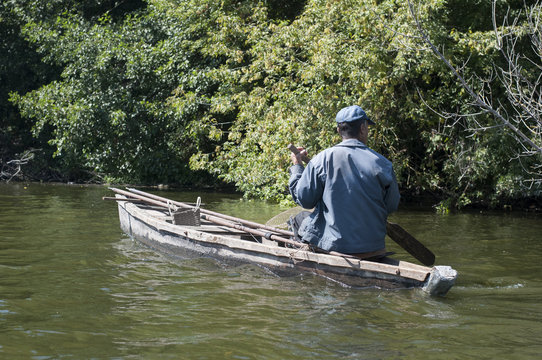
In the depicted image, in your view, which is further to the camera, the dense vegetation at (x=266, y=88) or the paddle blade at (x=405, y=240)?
the dense vegetation at (x=266, y=88)

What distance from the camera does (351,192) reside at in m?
5.77

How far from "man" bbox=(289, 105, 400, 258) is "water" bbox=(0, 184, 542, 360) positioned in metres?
0.58

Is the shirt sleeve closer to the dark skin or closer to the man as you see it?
the man

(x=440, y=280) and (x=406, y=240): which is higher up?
(x=406, y=240)

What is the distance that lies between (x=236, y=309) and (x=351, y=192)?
4.81 feet

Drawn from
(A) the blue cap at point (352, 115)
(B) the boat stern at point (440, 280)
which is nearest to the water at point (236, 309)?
(B) the boat stern at point (440, 280)

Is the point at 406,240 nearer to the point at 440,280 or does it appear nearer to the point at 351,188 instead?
the point at 440,280

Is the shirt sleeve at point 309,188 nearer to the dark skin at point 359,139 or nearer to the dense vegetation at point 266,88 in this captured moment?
the dark skin at point 359,139

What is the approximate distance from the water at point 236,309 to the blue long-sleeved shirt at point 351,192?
561 millimetres

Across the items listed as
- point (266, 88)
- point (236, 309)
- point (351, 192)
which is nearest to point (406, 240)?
point (351, 192)

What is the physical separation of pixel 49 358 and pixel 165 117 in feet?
50.8

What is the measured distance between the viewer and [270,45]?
581 inches

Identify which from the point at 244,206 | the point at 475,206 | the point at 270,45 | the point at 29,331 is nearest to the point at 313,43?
the point at 270,45

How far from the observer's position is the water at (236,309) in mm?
4438
